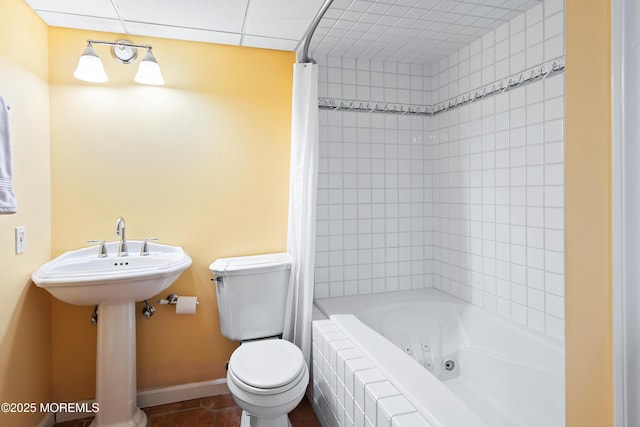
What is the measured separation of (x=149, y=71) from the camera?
1.83 metres

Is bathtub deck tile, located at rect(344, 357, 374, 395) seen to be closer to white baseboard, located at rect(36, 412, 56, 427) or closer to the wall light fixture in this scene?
white baseboard, located at rect(36, 412, 56, 427)

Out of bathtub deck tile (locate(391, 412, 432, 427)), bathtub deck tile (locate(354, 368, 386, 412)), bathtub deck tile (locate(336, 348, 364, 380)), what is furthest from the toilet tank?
bathtub deck tile (locate(391, 412, 432, 427))

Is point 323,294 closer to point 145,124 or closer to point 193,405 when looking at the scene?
point 193,405

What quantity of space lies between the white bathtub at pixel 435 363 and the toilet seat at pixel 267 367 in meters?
0.19

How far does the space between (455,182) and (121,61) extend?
2.09m

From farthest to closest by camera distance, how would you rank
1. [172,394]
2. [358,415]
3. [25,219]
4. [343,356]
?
[172,394] < [25,219] < [343,356] < [358,415]

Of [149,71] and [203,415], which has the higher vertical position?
[149,71]

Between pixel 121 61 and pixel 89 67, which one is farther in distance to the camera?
pixel 121 61

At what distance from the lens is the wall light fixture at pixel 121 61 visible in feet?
5.70

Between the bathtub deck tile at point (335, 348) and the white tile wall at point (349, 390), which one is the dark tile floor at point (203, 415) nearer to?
the white tile wall at point (349, 390)

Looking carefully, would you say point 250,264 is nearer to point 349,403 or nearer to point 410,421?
point 349,403

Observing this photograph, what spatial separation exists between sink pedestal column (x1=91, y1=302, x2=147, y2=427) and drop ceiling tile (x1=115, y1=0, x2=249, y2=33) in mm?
1420

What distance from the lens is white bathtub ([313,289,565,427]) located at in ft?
4.03

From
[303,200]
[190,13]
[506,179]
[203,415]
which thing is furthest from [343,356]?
[190,13]
